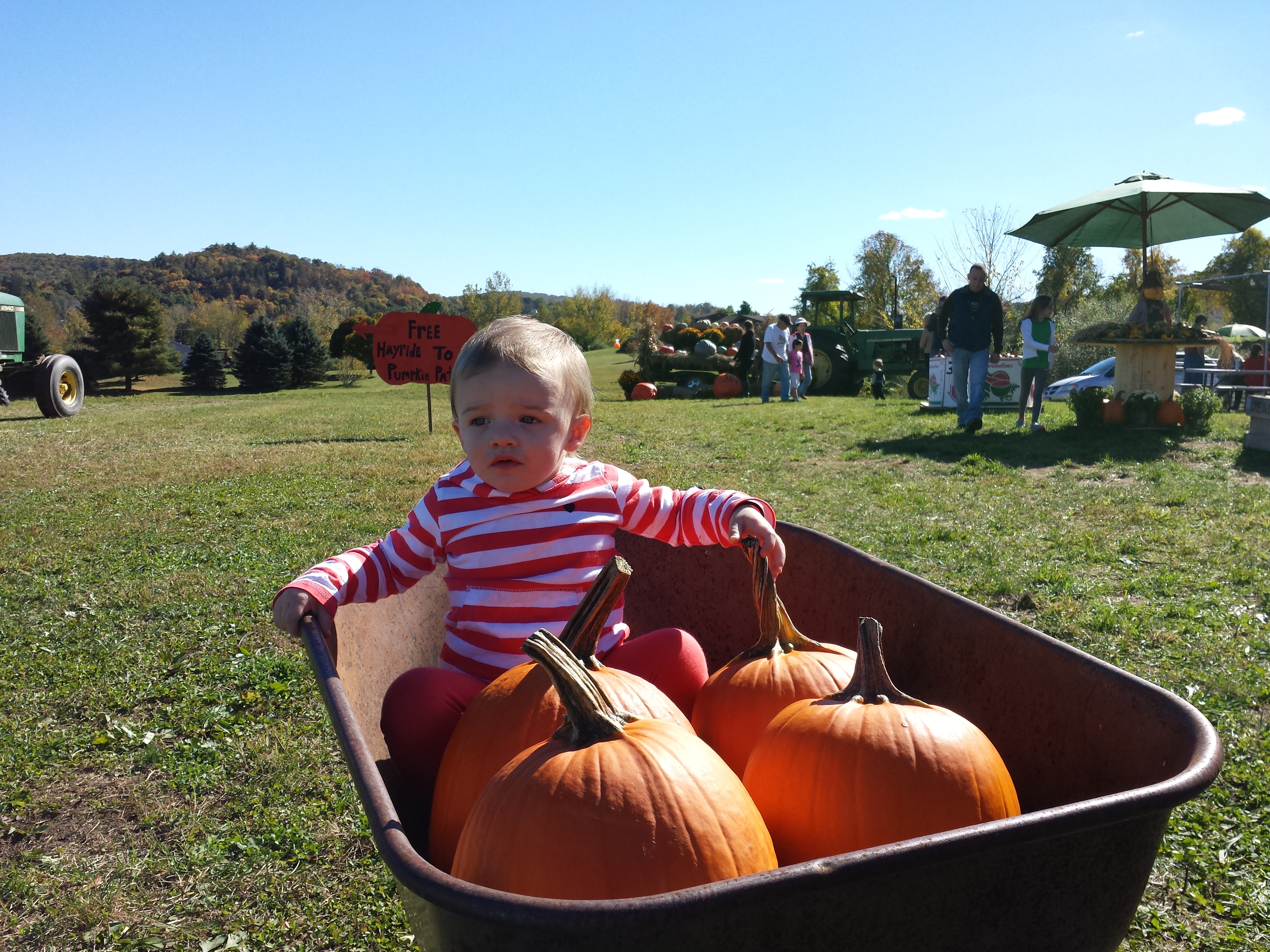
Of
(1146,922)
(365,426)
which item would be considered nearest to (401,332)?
(365,426)

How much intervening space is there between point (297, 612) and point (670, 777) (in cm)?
90

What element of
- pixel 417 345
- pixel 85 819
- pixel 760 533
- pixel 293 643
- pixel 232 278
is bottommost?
pixel 85 819

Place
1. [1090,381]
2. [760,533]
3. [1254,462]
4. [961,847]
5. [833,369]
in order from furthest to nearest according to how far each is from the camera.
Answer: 1. [833,369]
2. [1090,381]
3. [1254,462]
4. [760,533]
5. [961,847]

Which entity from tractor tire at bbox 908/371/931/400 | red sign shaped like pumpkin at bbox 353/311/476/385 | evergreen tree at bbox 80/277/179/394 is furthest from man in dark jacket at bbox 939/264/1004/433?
evergreen tree at bbox 80/277/179/394

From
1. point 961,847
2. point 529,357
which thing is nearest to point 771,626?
point 529,357

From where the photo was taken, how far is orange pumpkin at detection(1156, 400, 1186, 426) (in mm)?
9438

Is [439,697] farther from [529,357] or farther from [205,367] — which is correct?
[205,367]

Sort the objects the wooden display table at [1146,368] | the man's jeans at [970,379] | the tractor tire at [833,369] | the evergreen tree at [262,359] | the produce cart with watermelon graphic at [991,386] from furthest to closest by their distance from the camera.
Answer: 1. the evergreen tree at [262,359]
2. the tractor tire at [833,369]
3. the produce cart with watermelon graphic at [991,386]
4. the man's jeans at [970,379]
5. the wooden display table at [1146,368]

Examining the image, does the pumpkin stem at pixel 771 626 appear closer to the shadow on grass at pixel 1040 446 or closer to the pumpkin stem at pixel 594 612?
the pumpkin stem at pixel 594 612

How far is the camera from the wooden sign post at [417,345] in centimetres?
1068

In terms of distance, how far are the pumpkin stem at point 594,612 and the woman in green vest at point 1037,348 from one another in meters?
9.15

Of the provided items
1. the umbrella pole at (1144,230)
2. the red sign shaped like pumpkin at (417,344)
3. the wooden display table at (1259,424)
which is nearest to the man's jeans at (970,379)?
the umbrella pole at (1144,230)

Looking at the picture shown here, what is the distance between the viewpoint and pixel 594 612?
1.39 meters

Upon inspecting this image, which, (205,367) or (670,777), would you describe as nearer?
(670,777)
